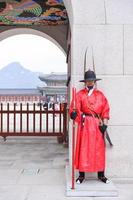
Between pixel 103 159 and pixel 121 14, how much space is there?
226 centimetres

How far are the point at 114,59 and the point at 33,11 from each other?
4.20 meters

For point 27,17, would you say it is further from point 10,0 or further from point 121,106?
point 121,106

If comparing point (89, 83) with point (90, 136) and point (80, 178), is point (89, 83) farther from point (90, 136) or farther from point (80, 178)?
point (80, 178)

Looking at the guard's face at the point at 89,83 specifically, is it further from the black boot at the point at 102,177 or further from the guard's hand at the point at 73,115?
the black boot at the point at 102,177

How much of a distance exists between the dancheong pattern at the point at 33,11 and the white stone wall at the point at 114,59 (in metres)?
2.95

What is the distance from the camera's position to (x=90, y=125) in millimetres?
4941

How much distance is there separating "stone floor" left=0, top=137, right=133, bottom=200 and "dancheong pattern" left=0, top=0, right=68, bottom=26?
3477 mm

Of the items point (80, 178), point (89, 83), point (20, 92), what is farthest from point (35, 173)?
point (20, 92)

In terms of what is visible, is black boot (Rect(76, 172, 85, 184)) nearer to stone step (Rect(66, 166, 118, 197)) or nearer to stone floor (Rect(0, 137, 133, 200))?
stone step (Rect(66, 166, 118, 197))

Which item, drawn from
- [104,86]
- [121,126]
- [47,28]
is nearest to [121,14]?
[104,86]

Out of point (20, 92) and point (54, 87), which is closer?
point (54, 87)

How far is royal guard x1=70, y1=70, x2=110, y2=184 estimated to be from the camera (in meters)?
4.92

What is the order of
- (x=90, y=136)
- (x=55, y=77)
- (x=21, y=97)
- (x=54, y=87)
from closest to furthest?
(x=90, y=136) → (x=54, y=87) → (x=55, y=77) → (x=21, y=97)

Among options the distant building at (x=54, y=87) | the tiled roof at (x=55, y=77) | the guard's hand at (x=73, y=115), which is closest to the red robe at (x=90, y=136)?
the guard's hand at (x=73, y=115)
